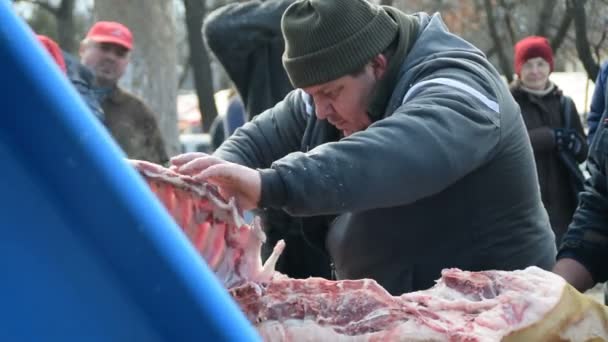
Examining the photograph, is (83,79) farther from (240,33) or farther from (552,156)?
(552,156)

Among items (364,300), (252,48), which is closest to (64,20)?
(252,48)

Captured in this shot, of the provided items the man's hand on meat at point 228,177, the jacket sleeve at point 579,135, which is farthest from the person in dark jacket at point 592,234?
the jacket sleeve at point 579,135

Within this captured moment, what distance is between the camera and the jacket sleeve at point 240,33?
4.89 m

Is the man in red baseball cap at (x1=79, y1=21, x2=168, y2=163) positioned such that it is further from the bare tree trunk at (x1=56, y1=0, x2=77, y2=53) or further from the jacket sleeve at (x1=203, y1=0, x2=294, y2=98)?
the bare tree trunk at (x1=56, y1=0, x2=77, y2=53)

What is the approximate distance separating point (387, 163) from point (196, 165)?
1.39ft

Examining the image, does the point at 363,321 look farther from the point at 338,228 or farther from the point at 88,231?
the point at 88,231

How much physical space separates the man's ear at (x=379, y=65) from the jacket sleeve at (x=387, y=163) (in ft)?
1.19

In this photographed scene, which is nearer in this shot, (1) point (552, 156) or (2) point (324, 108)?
(2) point (324, 108)

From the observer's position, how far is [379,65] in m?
3.14

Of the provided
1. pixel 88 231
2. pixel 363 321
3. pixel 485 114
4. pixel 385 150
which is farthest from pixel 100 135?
pixel 485 114

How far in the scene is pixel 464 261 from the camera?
3.04m

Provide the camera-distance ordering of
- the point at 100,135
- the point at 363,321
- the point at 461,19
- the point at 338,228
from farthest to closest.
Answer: the point at 461,19
the point at 338,228
the point at 363,321
the point at 100,135

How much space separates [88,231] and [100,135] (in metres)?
0.09

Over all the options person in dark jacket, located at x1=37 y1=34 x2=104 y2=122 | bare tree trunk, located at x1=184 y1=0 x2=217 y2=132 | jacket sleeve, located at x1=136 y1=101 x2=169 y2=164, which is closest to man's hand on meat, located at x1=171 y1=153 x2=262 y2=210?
person in dark jacket, located at x1=37 y1=34 x2=104 y2=122
